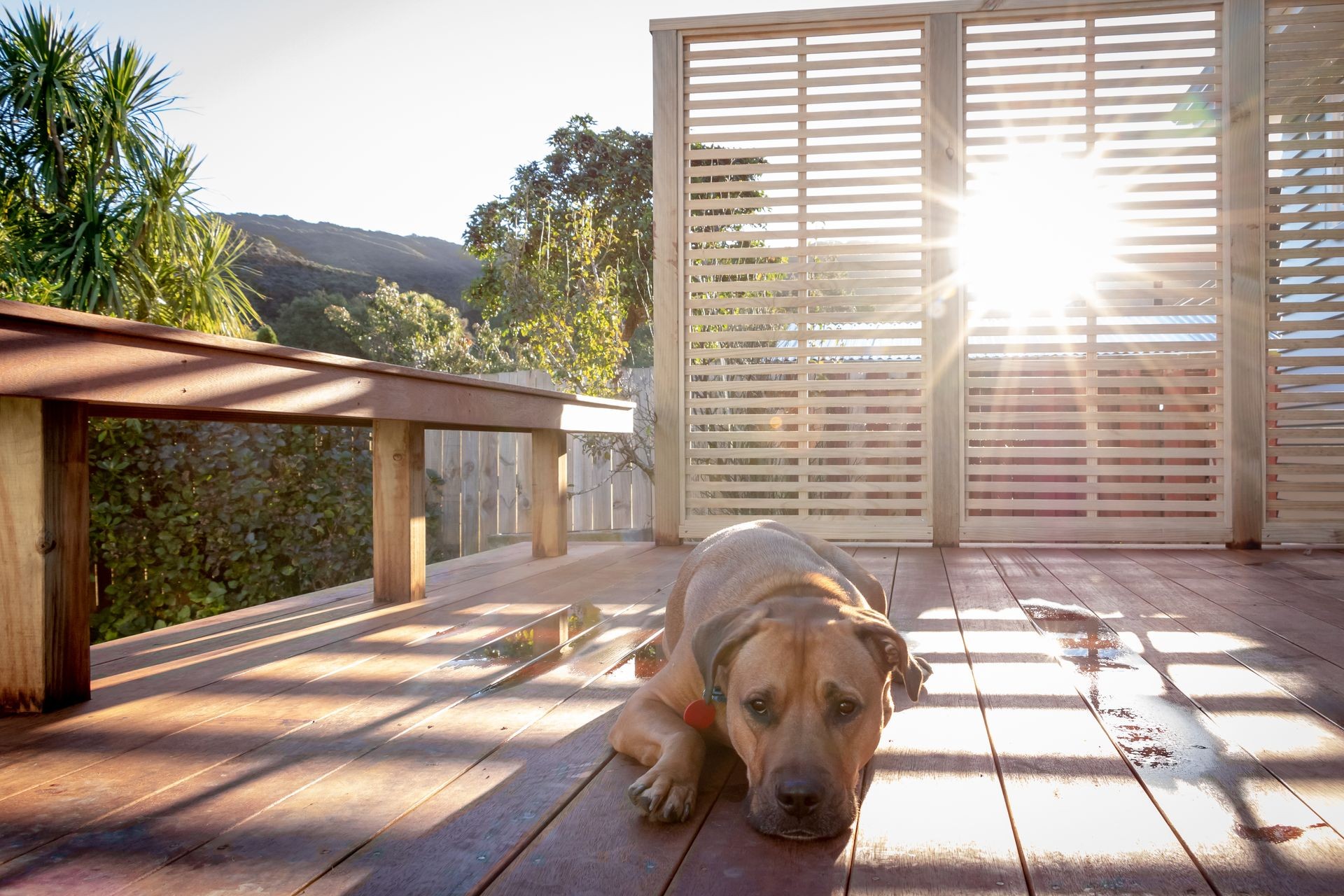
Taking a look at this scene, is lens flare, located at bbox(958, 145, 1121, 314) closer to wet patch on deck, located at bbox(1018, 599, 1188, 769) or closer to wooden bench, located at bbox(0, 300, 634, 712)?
wet patch on deck, located at bbox(1018, 599, 1188, 769)

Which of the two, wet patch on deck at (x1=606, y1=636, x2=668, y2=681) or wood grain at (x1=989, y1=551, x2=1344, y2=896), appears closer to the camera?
wood grain at (x1=989, y1=551, x2=1344, y2=896)

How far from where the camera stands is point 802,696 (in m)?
1.78

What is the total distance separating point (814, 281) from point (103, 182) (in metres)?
8.08

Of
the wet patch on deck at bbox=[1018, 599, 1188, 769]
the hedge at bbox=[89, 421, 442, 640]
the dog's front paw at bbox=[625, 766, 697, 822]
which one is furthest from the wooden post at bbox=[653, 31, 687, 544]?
the dog's front paw at bbox=[625, 766, 697, 822]

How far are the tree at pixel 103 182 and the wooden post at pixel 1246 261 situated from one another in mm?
9045

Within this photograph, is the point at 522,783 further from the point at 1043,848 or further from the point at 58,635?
the point at 58,635

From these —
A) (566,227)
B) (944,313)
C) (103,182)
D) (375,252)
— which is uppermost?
(375,252)

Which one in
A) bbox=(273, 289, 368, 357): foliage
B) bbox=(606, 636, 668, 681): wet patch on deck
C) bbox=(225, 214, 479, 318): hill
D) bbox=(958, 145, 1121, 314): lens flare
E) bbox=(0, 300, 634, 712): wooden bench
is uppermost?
bbox=(225, 214, 479, 318): hill

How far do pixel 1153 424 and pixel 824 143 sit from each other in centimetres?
294

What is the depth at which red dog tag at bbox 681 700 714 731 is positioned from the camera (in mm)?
2043

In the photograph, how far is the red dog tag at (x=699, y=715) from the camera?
6.70 ft

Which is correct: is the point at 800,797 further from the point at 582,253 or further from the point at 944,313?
the point at 582,253

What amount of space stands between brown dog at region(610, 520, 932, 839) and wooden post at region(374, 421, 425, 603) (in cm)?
207

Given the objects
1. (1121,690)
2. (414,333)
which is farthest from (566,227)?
(414,333)
